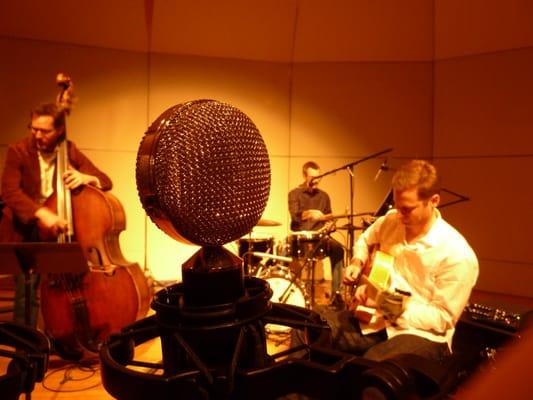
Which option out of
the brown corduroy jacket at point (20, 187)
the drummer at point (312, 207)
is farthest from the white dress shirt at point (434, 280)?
the drummer at point (312, 207)

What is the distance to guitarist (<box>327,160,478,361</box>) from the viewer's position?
204cm

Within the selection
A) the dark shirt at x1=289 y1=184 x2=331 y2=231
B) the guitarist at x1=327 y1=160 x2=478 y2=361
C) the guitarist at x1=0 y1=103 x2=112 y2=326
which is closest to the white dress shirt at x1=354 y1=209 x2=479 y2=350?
the guitarist at x1=327 y1=160 x2=478 y2=361

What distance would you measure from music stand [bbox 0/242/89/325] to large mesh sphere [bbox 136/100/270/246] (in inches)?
81.9

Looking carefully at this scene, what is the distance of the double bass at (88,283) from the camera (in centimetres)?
289

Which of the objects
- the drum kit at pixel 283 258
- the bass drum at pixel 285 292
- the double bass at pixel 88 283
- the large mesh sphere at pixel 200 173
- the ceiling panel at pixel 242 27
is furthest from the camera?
the ceiling panel at pixel 242 27

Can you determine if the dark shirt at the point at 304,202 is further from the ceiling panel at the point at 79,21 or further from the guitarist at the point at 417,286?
the guitarist at the point at 417,286

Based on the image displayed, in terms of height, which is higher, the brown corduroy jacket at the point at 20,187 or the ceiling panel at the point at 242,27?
the ceiling panel at the point at 242,27

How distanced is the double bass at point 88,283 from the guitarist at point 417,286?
1533 mm

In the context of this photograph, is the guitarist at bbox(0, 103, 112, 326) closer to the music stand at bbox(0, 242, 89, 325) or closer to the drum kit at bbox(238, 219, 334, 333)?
the music stand at bbox(0, 242, 89, 325)

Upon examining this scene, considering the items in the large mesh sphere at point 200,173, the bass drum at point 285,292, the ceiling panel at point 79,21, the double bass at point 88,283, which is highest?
the ceiling panel at point 79,21

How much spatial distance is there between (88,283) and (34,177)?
3.05 ft

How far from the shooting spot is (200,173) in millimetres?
538

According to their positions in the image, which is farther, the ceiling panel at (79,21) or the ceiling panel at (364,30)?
the ceiling panel at (364,30)

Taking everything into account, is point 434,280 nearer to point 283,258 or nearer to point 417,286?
point 417,286
